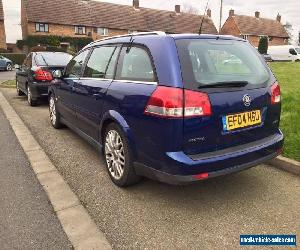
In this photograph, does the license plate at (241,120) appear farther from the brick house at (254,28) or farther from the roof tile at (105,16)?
the brick house at (254,28)

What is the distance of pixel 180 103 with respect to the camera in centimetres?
290

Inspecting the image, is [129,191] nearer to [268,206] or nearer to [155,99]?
[155,99]

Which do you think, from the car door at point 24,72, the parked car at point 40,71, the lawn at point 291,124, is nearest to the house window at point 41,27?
the car door at point 24,72

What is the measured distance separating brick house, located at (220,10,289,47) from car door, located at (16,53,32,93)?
166 ft

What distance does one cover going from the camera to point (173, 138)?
2.92 meters

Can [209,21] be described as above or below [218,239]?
above

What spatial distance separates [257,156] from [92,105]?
7.06ft

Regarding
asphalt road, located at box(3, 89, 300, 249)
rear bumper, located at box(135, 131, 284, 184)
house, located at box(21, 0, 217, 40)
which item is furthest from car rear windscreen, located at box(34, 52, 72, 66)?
house, located at box(21, 0, 217, 40)

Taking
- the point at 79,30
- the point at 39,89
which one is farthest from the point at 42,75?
the point at 79,30

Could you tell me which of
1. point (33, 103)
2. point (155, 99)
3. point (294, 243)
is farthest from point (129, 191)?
point (33, 103)

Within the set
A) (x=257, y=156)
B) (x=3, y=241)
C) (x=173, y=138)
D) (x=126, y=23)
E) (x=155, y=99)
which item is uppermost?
(x=126, y=23)

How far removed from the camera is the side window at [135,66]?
131 inches

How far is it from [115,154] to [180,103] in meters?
1.27

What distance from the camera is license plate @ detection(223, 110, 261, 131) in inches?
123
